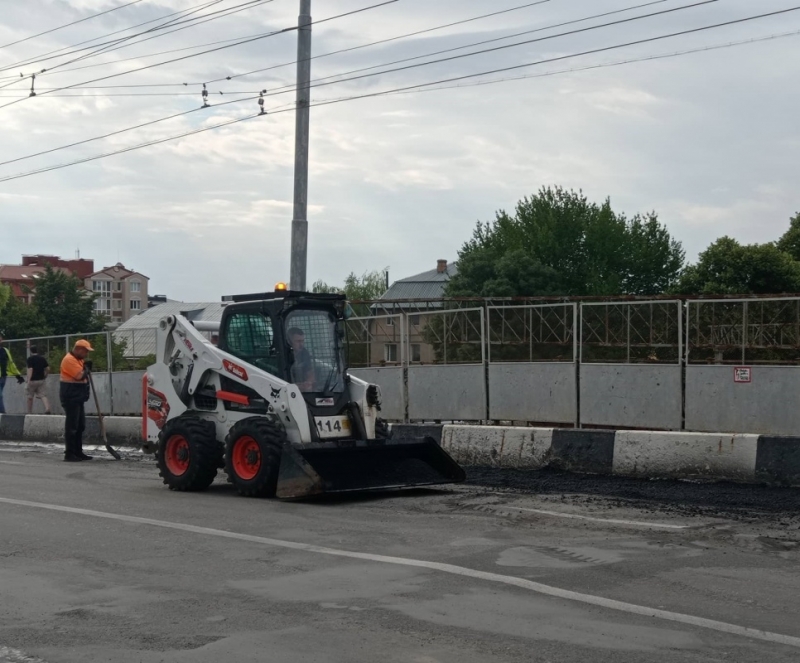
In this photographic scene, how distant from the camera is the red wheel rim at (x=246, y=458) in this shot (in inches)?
448

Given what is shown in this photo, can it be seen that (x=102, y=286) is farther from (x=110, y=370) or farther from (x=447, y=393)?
(x=447, y=393)

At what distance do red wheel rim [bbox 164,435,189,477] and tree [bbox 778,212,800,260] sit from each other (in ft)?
185

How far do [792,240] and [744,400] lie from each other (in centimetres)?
5239

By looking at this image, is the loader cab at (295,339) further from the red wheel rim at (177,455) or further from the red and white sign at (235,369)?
the red wheel rim at (177,455)

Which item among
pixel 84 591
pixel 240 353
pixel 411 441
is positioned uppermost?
pixel 240 353

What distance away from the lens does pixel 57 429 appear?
21188 millimetres

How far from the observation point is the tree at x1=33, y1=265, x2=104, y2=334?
89.8 meters

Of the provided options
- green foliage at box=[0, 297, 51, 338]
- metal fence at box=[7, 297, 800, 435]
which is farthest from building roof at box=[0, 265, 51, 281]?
metal fence at box=[7, 297, 800, 435]

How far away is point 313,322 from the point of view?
12.1 metres

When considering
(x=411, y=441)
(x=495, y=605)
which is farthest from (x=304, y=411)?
(x=495, y=605)

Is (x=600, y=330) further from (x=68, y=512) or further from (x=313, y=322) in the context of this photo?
(x=68, y=512)

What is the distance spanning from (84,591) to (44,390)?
1816cm

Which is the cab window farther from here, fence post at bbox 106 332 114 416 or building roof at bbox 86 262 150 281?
building roof at bbox 86 262 150 281

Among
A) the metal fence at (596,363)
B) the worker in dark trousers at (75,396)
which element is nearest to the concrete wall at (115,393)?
the metal fence at (596,363)
